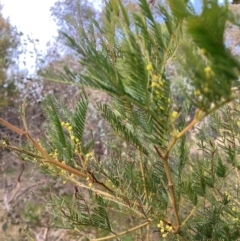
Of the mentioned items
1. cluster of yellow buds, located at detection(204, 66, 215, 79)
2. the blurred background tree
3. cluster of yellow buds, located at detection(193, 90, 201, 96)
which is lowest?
cluster of yellow buds, located at detection(193, 90, 201, 96)

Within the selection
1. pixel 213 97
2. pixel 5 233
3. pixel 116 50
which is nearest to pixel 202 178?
pixel 116 50

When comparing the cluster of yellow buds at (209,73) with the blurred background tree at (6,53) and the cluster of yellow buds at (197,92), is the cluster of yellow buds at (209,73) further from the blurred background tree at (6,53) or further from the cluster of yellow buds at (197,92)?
the blurred background tree at (6,53)

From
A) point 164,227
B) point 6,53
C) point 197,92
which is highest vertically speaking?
point 6,53

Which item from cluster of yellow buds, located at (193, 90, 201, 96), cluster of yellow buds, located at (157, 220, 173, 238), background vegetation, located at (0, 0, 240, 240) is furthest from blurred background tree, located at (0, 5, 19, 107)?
cluster of yellow buds, located at (193, 90, 201, 96)

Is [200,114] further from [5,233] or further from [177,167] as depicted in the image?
[5,233]

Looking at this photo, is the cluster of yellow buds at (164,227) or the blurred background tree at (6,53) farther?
the blurred background tree at (6,53)

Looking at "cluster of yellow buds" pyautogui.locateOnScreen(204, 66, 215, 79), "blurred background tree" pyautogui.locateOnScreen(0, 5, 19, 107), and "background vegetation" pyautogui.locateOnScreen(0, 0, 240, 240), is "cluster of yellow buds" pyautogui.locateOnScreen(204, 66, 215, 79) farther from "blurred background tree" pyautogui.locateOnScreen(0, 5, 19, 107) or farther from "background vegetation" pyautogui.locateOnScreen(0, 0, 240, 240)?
"blurred background tree" pyautogui.locateOnScreen(0, 5, 19, 107)

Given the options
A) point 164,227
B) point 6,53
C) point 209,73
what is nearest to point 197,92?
point 209,73

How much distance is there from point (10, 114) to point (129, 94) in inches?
218

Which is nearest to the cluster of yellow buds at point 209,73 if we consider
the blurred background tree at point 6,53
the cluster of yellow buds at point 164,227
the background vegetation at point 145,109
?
the background vegetation at point 145,109

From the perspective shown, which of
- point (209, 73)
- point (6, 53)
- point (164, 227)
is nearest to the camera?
point (209, 73)

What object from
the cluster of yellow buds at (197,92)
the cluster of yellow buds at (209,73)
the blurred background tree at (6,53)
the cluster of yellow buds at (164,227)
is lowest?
the cluster of yellow buds at (164,227)

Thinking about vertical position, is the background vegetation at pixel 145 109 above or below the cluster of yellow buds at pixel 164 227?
above

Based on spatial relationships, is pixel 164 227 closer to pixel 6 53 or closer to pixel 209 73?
pixel 209 73
